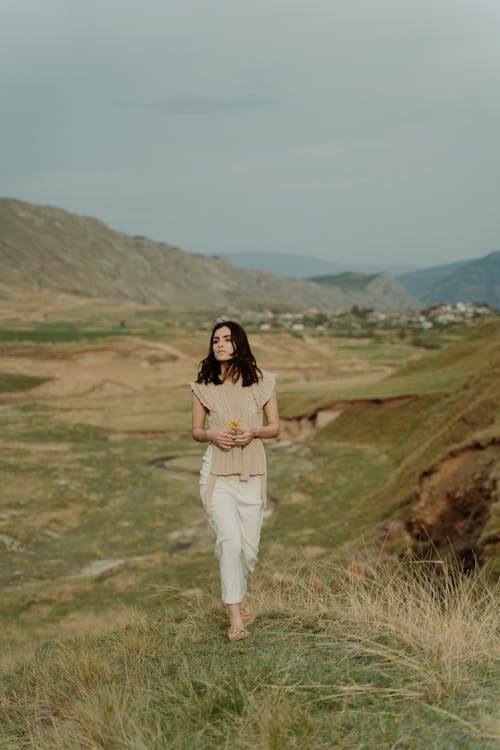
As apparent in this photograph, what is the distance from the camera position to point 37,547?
80.0ft

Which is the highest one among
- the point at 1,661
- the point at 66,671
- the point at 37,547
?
the point at 66,671

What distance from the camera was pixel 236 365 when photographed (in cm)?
678

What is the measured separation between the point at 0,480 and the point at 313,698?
99.6ft

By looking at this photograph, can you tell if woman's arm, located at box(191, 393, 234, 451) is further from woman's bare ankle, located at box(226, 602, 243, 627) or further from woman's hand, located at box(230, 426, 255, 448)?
woman's bare ankle, located at box(226, 602, 243, 627)

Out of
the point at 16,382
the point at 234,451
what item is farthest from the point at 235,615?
the point at 16,382

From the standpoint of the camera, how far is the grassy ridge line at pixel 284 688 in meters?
4.17

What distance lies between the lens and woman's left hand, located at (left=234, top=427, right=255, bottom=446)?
21.3 ft

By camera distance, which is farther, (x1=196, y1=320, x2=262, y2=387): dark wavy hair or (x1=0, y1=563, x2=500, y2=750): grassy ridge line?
(x1=196, y1=320, x2=262, y2=387): dark wavy hair

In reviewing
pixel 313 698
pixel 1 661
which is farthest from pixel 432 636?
pixel 1 661

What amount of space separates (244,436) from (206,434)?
36cm

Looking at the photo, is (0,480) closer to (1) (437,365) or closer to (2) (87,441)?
(2) (87,441)

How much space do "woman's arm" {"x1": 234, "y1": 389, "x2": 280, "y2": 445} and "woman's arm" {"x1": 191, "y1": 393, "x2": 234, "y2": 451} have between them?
3.1 inches

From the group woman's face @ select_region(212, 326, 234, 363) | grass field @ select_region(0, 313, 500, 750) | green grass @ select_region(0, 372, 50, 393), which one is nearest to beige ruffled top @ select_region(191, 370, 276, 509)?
woman's face @ select_region(212, 326, 234, 363)

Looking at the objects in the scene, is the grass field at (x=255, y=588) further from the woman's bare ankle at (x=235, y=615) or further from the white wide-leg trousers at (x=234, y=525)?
the white wide-leg trousers at (x=234, y=525)
